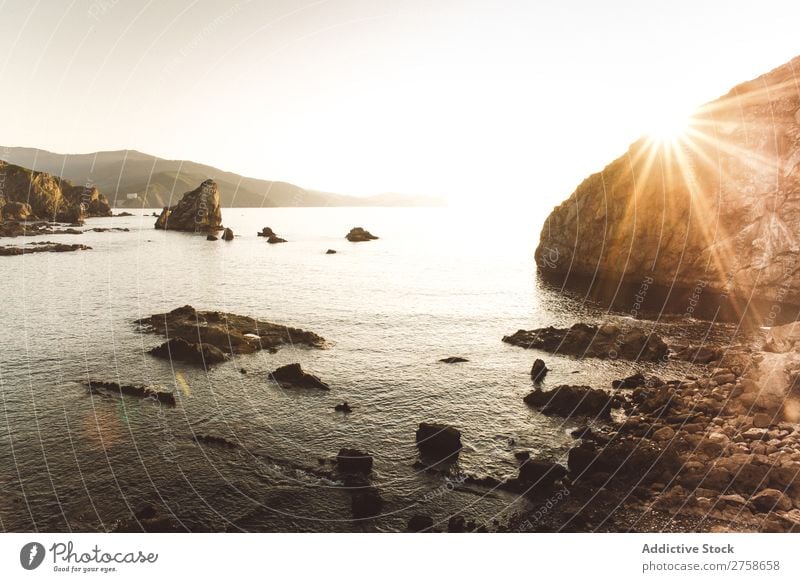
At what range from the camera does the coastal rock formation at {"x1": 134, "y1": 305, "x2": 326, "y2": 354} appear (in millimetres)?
50688

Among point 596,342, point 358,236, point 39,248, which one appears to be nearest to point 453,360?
point 596,342

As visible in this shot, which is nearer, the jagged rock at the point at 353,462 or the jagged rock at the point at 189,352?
the jagged rock at the point at 353,462

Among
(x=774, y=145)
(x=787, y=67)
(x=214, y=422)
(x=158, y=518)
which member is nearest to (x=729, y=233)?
(x=774, y=145)

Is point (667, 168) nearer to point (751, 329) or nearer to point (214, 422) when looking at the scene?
point (751, 329)

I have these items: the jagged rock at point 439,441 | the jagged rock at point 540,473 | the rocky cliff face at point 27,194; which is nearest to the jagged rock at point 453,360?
the jagged rock at point 439,441

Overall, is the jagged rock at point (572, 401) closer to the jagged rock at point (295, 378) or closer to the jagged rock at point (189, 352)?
the jagged rock at point (295, 378)

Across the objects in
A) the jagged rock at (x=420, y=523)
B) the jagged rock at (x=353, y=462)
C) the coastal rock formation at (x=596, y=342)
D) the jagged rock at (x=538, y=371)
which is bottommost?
the jagged rock at (x=420, y=523)

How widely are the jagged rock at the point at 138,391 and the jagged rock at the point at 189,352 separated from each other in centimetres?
701

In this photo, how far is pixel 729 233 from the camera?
80.6 meters

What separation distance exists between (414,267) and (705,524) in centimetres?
10017

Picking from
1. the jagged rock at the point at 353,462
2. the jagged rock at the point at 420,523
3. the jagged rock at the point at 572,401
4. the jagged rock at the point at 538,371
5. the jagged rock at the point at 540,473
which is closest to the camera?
the jagged rock at the point at 420,523

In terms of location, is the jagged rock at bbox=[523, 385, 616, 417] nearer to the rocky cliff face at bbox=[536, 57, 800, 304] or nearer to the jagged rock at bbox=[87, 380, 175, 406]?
the jagged rock at bbox=[87, 380, 175, 406]

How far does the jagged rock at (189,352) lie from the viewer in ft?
149

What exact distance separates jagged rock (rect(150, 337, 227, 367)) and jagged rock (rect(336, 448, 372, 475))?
22531 mm
